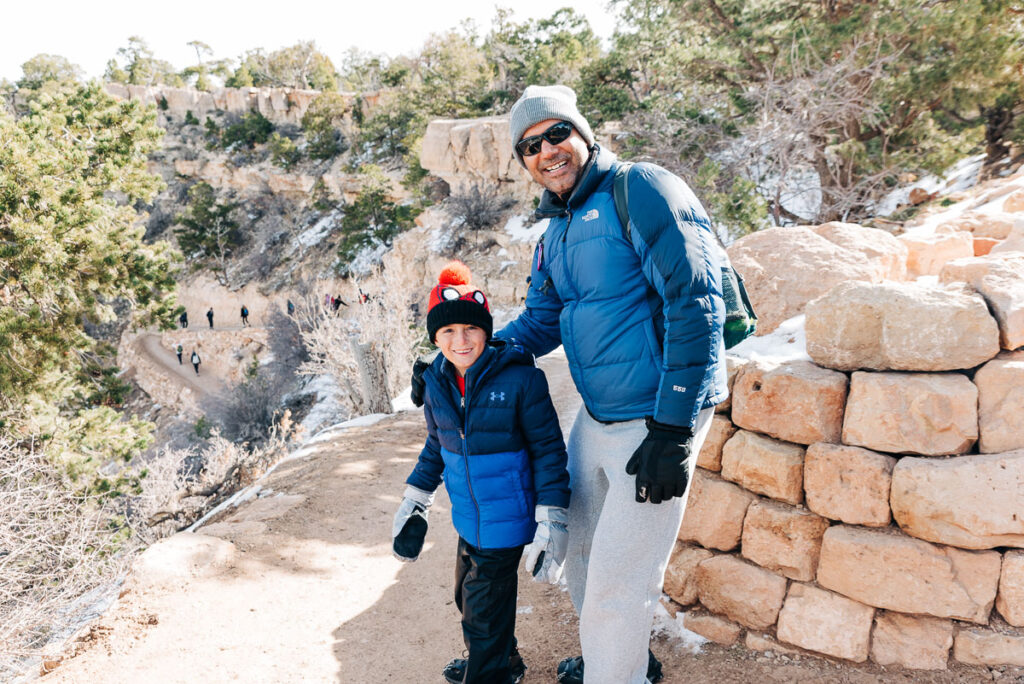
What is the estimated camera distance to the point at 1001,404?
6.34 ft

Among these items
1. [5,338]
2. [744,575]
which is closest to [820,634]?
[744,575]

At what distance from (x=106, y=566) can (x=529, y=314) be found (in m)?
7.20

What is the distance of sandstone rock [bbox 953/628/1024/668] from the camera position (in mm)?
1893

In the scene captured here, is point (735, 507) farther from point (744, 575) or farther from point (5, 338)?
point (5, 338)

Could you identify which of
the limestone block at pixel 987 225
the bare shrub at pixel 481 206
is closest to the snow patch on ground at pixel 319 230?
the bare shrub at pixel 481 206

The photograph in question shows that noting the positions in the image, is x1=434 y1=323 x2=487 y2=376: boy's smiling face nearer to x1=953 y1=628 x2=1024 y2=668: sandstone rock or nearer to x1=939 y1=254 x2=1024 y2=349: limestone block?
x1=939 y1=254 x2=1024 y2=349: limestone block

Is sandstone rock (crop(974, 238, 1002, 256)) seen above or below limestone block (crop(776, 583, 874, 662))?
above

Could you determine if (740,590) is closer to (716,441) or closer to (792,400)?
(716,441)

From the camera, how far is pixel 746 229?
5.28 metres

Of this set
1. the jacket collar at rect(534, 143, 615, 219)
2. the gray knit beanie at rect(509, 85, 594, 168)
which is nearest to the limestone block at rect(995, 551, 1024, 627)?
the jacket collar at rect(534, 143, 615, 219)

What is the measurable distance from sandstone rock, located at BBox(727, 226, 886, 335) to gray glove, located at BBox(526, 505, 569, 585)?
147cm

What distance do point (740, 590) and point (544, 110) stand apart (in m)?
1.92

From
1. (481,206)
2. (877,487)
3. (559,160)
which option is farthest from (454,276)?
(481,206)

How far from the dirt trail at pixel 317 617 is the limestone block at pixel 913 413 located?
741mm
